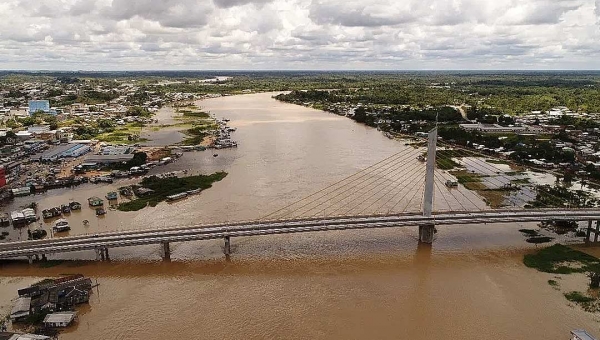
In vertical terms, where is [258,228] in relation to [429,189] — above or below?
below

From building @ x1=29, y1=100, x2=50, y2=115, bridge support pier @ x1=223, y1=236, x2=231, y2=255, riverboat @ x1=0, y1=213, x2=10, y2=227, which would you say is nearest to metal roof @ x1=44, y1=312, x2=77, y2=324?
bridge support pier @ x1=223, y1=236, x2=231, y2=255

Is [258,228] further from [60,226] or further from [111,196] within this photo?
[111,196]

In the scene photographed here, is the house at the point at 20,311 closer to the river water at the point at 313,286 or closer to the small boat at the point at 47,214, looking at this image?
the river water at the point at 313,286

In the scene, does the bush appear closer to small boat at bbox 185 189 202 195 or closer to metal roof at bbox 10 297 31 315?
metal roof at bbox 10 297 31 315

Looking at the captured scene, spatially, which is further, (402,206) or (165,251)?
(402,206)

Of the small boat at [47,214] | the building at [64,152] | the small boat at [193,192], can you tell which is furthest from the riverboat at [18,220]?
the building at [64,152]

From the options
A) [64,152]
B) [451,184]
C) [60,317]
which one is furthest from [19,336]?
[64,152]
